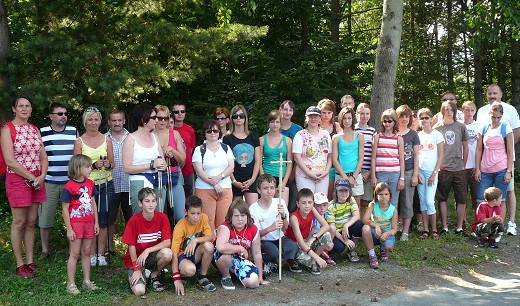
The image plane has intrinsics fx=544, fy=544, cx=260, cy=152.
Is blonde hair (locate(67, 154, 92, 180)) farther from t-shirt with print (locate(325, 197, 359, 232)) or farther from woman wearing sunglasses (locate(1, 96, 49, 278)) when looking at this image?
t-shirt with print (locate(325, 197, 359, 232))

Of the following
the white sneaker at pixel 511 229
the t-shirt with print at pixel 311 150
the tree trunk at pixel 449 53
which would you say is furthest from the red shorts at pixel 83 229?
the tree trunk at pixel 449 53

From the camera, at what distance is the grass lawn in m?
5.61

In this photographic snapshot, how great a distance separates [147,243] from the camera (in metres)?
5.95

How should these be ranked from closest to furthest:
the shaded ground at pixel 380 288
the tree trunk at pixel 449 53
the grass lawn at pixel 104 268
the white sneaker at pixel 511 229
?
1. the grass lawn at pixel 104 268
2. the shaded ground at pixel 380 288
3. the white sneaker at pixel 511 229
4. the tree trunk at pixel 449 53

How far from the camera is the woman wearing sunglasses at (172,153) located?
6.76 metres

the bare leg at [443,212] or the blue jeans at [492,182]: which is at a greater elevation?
the blue jeans at [492,182]

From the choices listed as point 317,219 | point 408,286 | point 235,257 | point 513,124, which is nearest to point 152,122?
point 235,257

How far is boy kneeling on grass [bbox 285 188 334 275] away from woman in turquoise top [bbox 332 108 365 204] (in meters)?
1.11

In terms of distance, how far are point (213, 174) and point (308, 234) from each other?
141 centimetres

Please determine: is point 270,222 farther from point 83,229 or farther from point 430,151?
point 430,151

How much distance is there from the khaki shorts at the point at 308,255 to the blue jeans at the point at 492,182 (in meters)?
3.29

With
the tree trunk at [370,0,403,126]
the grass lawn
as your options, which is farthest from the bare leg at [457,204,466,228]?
→ the tree trunk at [370,0,403,126]

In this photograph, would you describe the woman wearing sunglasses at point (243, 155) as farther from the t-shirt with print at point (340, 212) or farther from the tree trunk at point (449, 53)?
the tree trunk at point (449, 53)

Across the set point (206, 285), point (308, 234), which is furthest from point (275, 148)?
point (206, 285)
